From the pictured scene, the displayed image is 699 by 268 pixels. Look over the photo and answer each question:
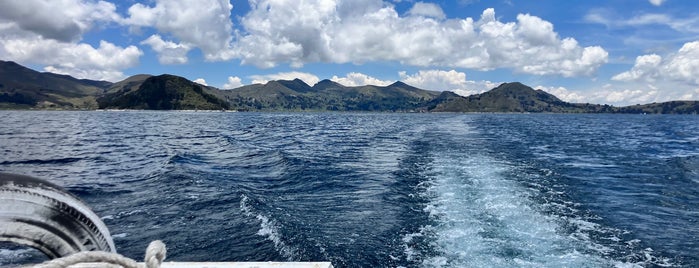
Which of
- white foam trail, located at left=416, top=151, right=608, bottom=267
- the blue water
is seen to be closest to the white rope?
the blue water

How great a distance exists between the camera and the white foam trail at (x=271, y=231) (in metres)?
12.6

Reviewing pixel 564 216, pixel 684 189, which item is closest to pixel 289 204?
pixel 564 216

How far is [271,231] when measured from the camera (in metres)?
14.4

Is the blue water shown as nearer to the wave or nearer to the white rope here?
the wave

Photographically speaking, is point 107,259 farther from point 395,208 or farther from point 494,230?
point 395,208

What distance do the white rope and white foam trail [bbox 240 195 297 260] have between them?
325 inches

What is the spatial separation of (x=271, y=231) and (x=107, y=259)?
10712 millimetres

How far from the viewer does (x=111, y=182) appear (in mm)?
23547

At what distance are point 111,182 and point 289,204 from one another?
12.4 m

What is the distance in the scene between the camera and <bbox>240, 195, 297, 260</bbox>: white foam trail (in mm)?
12559

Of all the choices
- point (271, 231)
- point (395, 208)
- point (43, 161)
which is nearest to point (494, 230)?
point (395, 208)

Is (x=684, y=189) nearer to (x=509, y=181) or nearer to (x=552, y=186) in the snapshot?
(x=552, y=186)

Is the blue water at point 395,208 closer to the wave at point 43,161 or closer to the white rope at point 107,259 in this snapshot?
the wave at point 43,161

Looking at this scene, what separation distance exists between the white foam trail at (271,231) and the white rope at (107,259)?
825 cm
